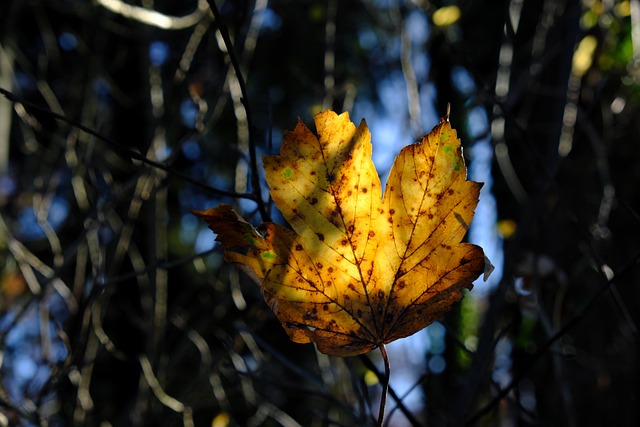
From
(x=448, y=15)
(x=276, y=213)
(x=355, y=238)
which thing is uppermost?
(x=276, y=213)

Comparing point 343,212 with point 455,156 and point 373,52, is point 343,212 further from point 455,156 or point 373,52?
point 373,52

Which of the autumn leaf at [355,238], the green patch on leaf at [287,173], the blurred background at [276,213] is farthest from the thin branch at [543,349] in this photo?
the green patch on leaf at [287,173]

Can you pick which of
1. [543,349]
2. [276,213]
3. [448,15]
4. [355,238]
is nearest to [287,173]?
[355,238]

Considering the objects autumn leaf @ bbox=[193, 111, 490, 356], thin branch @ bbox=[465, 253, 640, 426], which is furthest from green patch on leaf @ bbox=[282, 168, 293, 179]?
thin branch @ bbox=[465, 253, 640, 426]

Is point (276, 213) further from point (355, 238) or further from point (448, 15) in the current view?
point (355, 238)

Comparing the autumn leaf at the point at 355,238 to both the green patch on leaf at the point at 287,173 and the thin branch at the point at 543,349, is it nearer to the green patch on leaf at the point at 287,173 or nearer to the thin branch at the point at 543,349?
the green patch on leaf at the point at 287,173

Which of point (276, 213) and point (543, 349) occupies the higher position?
point (276, 213)
